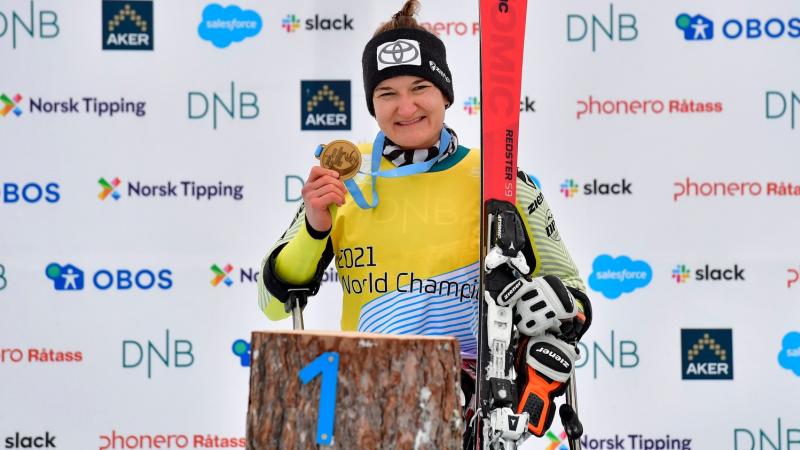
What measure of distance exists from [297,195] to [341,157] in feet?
5.42

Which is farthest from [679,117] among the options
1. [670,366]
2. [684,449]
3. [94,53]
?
[94,53]

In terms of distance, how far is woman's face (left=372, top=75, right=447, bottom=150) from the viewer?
2477 millimetres

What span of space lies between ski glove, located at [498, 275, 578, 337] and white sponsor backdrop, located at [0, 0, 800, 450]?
67.8 inches

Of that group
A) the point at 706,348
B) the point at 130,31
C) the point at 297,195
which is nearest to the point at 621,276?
the point at 706,348

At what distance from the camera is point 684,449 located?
4031 mm

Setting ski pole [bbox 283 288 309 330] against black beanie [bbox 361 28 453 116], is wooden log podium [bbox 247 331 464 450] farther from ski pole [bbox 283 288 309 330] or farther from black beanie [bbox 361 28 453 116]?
black beanie [bbox 361 28 453 116]

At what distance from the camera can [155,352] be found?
4.07 metres

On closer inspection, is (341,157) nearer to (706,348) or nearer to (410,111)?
(410,111)

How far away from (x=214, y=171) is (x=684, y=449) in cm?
215

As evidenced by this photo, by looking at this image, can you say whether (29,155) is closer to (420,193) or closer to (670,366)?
(420,193)

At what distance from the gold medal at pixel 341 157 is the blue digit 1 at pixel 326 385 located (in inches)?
22.1

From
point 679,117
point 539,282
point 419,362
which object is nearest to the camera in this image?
point 419,362

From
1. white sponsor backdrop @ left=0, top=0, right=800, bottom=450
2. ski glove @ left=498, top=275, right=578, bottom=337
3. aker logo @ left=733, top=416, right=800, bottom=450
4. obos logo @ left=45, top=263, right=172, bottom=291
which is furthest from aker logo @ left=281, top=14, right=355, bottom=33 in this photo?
aker logo @ left=733, top=416, right=800, bottom=450

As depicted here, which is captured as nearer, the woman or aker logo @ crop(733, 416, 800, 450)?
the woman
